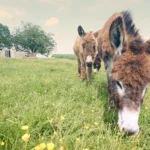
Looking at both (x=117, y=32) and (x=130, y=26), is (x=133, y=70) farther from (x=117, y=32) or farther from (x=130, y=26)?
(x=130, y=26)

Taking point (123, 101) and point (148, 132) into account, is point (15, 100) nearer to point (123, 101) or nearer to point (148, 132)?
point (123, 101)

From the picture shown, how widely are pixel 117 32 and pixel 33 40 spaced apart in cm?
7039

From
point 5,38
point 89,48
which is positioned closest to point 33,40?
point 5,38

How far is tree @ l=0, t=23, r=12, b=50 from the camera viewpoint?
6938 cm

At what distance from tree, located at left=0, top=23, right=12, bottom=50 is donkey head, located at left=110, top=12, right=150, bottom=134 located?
71843mm

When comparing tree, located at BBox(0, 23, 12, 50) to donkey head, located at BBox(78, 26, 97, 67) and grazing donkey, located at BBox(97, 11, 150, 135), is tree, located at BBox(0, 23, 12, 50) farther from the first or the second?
grazing donkey, located at BBox(97, 11, 150, 135)

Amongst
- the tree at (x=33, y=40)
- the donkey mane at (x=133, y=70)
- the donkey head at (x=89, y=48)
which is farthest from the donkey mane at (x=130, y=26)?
the tree at (x=33, y=40)

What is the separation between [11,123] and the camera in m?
2.38

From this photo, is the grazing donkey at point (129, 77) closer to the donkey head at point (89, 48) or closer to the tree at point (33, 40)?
the donkey head at point (89, 48)

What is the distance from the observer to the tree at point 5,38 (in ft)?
228

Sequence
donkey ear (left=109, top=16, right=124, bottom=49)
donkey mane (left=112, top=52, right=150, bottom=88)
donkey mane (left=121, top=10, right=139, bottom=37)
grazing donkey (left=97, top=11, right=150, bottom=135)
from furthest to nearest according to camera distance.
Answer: donkey mane (left=121, top=10, right=139, bottom=37)
donkey ear (left=109, top=16, right=124, bottom=49)
donkey mane (left=112, top=52, right=150, bottom=88)
grazing donkey (left=97, top=11, right=150, bottom=135)

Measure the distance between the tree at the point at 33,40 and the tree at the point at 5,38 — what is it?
7.40 feet

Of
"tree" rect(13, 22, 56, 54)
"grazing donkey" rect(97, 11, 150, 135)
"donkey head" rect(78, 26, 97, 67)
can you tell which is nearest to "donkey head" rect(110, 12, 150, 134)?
"grazing donkey" rect(97, 11, 150, 135)

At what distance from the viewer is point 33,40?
232 ft
